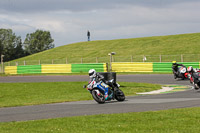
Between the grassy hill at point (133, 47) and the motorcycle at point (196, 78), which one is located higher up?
the grassy hill at point (133, 47)

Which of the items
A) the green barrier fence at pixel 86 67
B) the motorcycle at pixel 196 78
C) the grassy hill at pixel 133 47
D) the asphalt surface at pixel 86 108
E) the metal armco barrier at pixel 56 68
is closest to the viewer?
the asphalt surface at pixel 86 108

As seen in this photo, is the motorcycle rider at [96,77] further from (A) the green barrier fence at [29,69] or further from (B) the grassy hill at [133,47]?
(B) the grassy hill at [133,47]

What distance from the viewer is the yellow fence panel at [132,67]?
132ft

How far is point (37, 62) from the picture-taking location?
52844 mm

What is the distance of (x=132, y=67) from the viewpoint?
41.8 meters

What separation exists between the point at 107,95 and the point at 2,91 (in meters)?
9.51

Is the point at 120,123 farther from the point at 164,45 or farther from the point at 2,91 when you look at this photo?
the point at 164,45

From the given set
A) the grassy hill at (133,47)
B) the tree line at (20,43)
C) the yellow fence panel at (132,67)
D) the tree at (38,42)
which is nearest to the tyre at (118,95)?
the yellow fence panel at (132,67)

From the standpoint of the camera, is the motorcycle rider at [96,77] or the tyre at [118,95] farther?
the tyre at [118,95]

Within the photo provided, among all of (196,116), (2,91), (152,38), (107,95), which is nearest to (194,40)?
(152,38)

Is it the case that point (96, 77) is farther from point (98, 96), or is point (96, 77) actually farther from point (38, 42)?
point (38, 42)

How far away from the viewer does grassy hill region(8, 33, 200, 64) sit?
63344 mm

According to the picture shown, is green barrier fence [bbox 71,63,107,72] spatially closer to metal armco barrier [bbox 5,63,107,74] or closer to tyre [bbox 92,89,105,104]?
metal armco barrier [bbox 5,63,107,74]

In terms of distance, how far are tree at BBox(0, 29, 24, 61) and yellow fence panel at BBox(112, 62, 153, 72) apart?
253 ft
